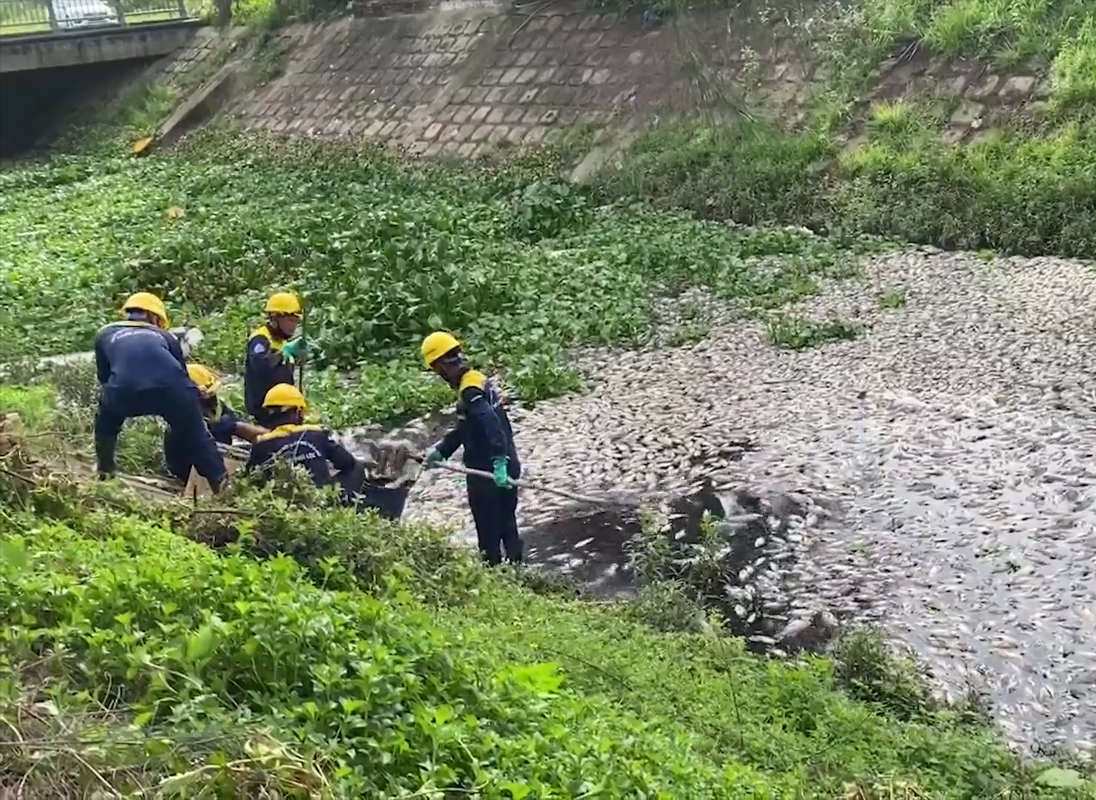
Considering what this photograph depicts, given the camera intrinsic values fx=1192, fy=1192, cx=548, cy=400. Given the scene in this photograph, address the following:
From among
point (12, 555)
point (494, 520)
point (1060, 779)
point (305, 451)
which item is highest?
point (12, 555)

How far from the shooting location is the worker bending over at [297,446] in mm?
6781

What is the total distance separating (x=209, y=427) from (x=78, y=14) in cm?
2236

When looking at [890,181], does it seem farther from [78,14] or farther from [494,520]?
[78,14]

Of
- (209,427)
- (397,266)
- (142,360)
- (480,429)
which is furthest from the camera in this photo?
(397,266)

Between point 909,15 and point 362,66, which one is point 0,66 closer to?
point 362,66

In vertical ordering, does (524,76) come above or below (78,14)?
below

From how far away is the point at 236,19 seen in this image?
2842 centimetres

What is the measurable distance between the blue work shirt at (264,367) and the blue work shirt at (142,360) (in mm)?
665

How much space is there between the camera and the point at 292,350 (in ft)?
27.0

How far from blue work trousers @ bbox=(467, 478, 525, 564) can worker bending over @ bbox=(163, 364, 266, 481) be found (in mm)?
1390

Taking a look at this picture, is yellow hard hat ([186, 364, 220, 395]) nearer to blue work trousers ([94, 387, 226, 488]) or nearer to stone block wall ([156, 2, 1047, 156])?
blue work trousers ([94, 387, 226, 488])

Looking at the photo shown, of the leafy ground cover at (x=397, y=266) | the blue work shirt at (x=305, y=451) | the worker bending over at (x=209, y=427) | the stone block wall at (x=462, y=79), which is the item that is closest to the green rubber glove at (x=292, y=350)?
the worker bending over at (x=209, y=427)

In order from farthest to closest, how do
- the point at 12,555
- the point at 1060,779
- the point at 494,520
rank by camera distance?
the point at 494,520 → the point at 1060,779 → the point at 12,555

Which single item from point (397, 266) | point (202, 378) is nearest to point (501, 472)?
point (202, 378)
